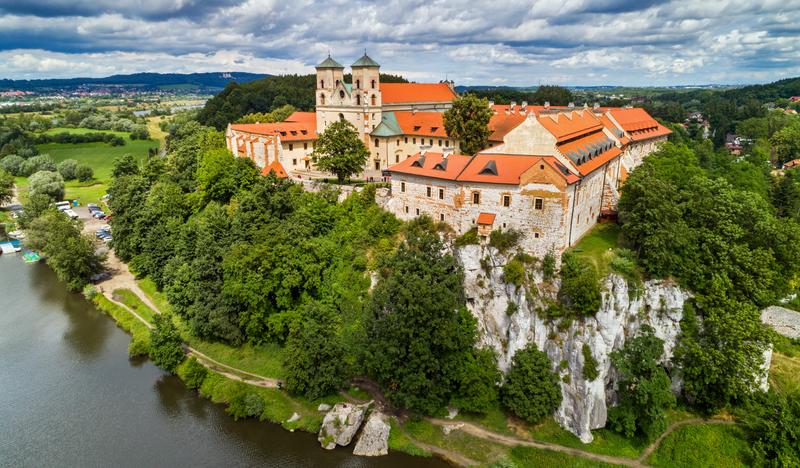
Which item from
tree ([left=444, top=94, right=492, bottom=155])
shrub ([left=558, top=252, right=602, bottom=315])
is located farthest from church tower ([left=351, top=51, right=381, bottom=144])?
shrub ([left=558, top=252, right=602, bottom=315])

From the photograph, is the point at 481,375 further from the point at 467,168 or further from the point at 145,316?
the point at 145,316

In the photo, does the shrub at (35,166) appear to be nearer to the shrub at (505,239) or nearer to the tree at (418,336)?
the tree at (418,336)

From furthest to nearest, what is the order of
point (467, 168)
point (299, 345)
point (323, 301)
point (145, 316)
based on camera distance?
point (145, 316)
point (323, 301)
point (467, 168)
point (299, 345)

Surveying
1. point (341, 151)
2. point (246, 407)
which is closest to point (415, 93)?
point (341, 151)

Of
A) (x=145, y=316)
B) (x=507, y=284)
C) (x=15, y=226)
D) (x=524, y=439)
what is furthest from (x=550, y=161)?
(x=15, y=226)

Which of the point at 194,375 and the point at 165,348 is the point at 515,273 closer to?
the point at 194,375

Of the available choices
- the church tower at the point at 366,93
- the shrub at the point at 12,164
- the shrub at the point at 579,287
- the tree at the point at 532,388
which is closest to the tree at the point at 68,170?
the shrub at the point at 12,164
